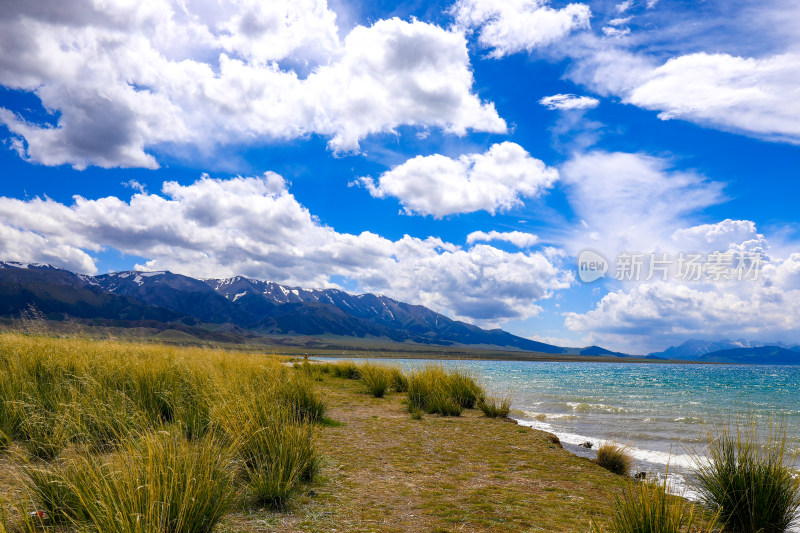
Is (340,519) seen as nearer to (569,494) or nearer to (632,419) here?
(569,494)

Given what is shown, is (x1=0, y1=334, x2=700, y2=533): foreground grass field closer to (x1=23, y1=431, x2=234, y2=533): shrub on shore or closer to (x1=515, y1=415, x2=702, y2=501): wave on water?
Result: (x1=23, y1=431, x2=234, y2=533): shrub on shore

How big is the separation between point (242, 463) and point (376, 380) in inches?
401

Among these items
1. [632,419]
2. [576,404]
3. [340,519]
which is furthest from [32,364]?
[576,404]

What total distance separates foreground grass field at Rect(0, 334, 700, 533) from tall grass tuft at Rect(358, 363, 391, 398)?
15.1ft

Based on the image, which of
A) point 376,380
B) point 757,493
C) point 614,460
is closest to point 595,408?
point 376,380

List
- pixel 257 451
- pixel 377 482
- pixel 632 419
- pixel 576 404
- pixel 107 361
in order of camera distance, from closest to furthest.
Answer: pixel 257 451, pixel 377 482, pixel 107 361, pixel 632 419, pixel 576 404

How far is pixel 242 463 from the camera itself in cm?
537

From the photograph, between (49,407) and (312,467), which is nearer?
(312,467)

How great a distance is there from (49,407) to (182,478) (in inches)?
186

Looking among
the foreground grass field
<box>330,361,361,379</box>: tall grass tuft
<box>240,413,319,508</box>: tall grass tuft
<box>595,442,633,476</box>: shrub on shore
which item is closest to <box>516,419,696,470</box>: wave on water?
<box>595,442,633,476</box>: shrub on shore

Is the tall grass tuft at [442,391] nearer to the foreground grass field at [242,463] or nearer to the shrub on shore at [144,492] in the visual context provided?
the foreground grass field at [242,463]

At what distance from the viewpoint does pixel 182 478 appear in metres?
3.54

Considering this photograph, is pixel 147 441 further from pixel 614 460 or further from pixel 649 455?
pixel 649 455

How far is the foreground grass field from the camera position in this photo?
3.52 m
